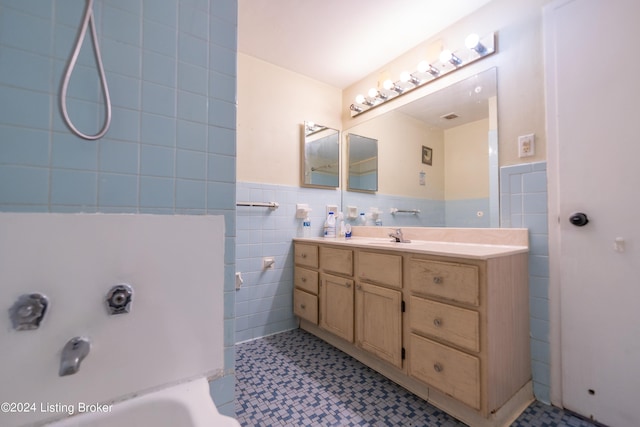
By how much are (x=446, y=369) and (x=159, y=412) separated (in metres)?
1.05

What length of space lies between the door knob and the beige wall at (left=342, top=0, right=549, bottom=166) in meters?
0.31

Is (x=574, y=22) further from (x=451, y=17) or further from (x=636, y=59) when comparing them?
(x=451, y=17)

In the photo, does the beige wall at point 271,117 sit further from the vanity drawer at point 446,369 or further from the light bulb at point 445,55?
the vanity drawer at point 446,369

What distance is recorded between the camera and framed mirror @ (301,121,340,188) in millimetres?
2232

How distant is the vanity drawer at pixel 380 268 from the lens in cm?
132

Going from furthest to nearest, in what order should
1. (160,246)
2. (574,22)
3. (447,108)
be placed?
(447,108) < (574,22) < (160,246)

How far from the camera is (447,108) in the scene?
1722 mm

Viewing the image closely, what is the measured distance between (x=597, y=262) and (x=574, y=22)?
1.09 m

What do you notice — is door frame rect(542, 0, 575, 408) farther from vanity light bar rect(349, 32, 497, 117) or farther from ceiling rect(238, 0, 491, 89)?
ceiling rect(238, 0, 491, 89)

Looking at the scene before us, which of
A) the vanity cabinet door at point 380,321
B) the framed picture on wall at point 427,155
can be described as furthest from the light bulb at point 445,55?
the vanity cabinet door at point 380,321

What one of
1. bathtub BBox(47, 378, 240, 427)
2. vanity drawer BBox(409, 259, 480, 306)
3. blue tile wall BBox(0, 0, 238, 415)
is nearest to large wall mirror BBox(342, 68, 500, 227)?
vanity drawer BBox(409, 259, 480, 306)

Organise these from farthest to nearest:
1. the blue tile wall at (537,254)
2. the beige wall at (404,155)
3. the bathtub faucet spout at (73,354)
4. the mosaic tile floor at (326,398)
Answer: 1. the beige wall at (404,155)
2. the blue tile wall at (537,254)
3. the mosaic tile floor at (326,398)
4. the bathtub faucet spout at (73,354)

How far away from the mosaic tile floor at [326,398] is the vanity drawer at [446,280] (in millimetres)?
550

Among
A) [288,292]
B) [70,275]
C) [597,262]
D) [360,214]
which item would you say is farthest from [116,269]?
[360,214]
